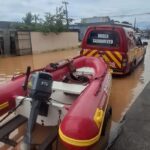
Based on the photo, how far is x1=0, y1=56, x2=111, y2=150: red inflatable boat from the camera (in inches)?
101

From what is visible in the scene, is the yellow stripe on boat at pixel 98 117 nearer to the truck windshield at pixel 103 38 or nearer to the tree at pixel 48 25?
the truck windshield at pixel 103 38

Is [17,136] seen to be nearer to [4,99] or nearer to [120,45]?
[4,99]

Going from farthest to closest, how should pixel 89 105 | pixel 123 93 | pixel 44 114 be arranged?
1. pixel 123 93
2. pixel 44 114
3. pixel 89 105

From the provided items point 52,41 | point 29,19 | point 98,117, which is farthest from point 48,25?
point 98,117

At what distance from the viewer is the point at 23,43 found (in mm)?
18688

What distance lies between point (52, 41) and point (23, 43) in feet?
15.4

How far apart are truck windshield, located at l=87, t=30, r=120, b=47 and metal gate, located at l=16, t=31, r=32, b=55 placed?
31.9 feet

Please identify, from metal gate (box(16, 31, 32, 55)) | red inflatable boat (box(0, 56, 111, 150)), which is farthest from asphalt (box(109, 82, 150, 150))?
metal gate (box(16, 31, 32, 55))

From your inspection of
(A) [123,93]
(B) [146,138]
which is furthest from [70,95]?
(A) [123,93]

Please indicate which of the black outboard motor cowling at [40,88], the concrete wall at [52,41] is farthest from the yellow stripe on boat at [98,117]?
the concrete wall at [52,41]

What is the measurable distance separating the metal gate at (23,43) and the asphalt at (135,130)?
13.4 meters

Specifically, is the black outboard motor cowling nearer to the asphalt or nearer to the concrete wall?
the asphalt

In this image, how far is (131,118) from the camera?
Result: 4.90 m

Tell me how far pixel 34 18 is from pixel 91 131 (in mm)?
24163
